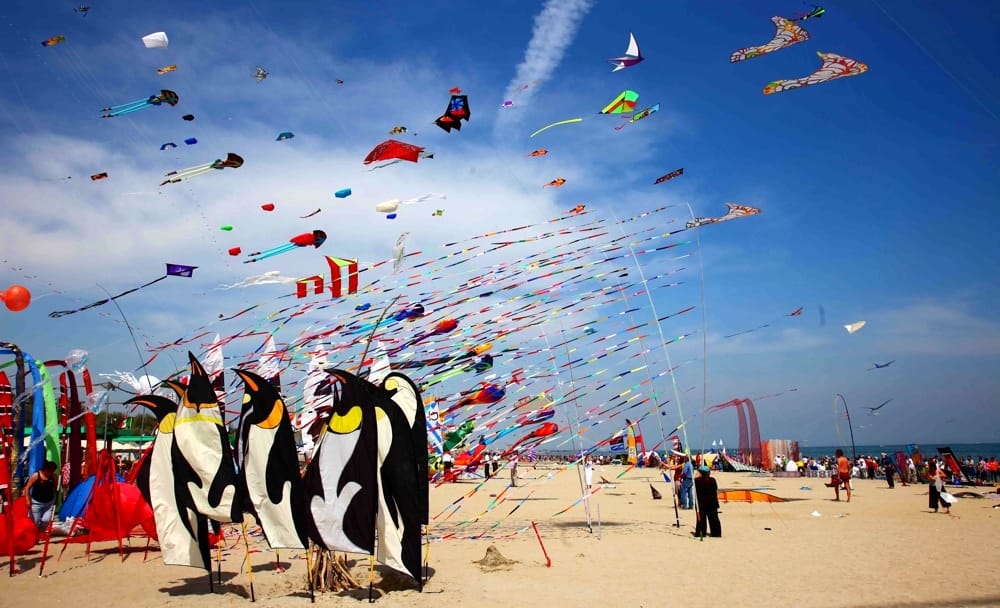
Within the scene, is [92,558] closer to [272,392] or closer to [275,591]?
A: [275,591]

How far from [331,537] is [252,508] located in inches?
42.7

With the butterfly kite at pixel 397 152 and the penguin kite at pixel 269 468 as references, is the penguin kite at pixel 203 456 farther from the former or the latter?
the butterfly kite at pixel 397 152

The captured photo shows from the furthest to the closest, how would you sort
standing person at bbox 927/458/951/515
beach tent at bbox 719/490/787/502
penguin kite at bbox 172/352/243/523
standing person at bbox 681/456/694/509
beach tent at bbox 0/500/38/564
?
1. beach tent at bbox 719/490/787/502
2. standing person at bbox 681/456/694/509
3. standing person at bbox 927/458/951/515
4. beach tent at bbox 0/500/38/564
5. penguin kite at bbox 172/352/243/523

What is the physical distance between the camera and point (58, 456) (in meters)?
15.1

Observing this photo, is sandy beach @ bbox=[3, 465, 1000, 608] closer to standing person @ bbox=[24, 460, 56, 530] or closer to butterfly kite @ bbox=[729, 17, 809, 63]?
standing person @ bbox=[24, 460, 56, 530]

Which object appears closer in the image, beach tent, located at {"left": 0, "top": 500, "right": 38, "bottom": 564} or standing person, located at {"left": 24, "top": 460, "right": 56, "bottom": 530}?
beach tent, located at {"left": 0, "top": 500, "right": 38, "bottom": 564}

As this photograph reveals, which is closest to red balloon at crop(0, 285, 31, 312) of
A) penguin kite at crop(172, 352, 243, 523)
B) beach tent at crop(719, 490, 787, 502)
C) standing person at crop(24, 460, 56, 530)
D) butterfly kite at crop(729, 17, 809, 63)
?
standing person at crop(24, 460, 56, 530)

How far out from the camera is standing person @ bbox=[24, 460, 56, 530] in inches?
415

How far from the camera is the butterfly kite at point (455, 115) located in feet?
34.0

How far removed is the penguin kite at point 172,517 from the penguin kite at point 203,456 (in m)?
0.12

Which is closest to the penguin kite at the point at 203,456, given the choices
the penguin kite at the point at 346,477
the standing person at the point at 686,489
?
the penguin kite at the point at 346,477

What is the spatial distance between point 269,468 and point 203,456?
86 cm

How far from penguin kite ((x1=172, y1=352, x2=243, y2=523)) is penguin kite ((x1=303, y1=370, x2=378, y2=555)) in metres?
1.02

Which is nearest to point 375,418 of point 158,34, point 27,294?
point 158,34
